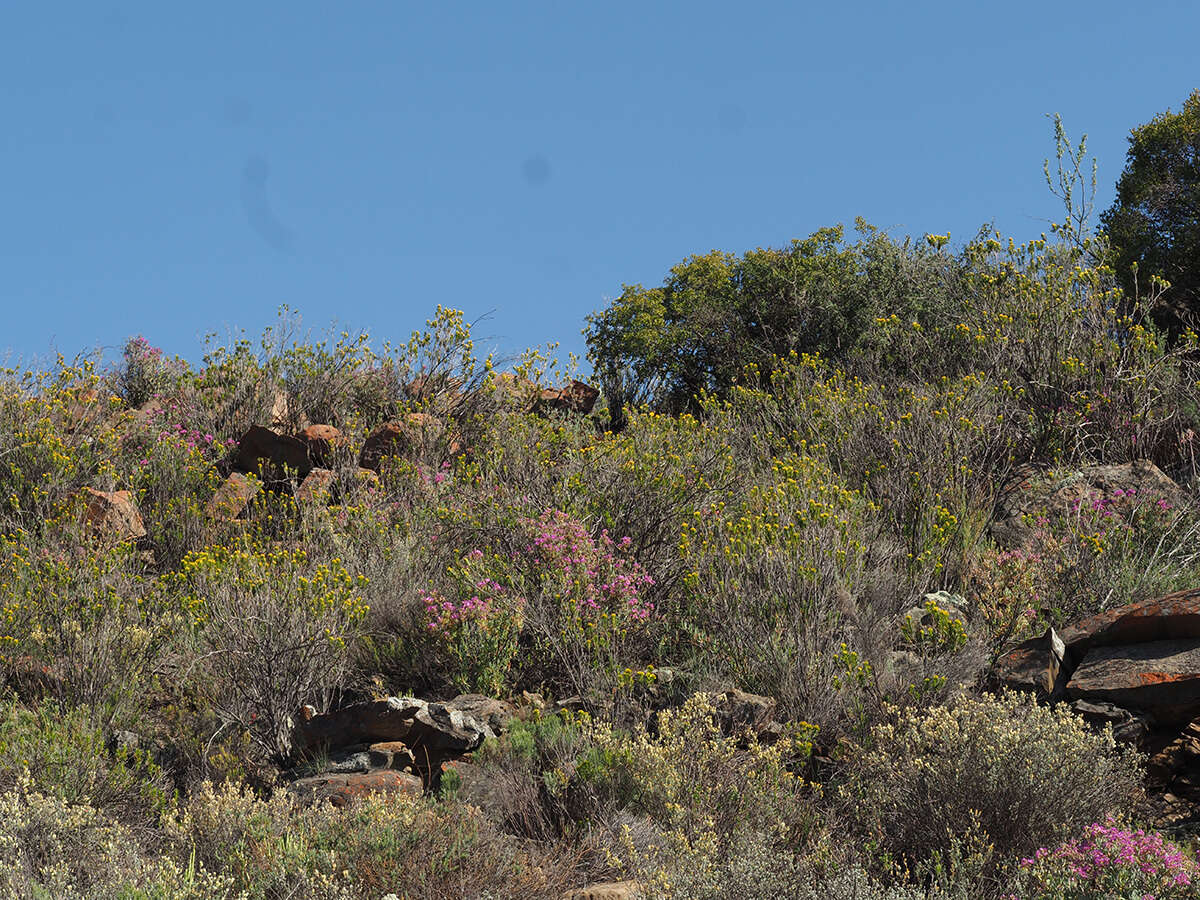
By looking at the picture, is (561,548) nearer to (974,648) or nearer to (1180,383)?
(974,648)

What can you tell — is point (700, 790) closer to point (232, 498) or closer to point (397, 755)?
point (397, 755)

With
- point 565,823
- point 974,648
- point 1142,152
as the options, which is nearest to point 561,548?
point 565,823

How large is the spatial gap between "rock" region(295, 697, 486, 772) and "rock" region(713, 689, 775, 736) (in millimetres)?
1483

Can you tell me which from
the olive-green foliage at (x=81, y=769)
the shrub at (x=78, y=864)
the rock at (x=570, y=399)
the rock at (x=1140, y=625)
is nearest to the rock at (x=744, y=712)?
the rock at (x=1140, y=625)

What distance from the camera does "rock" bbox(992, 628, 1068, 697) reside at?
710 centimetres

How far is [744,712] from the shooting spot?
274 inches

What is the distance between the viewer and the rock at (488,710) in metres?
7.15

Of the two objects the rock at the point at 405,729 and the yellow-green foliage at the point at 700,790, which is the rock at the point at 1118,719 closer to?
the yellow-green foliage at the point at 700,790

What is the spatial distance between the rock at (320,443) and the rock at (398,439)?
322mm

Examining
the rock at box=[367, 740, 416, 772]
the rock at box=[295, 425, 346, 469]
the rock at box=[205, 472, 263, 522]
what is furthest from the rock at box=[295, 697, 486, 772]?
the rock at box=[295, 425, 346, 469]

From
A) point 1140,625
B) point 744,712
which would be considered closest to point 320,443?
point 744,712

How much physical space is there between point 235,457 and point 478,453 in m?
3.23

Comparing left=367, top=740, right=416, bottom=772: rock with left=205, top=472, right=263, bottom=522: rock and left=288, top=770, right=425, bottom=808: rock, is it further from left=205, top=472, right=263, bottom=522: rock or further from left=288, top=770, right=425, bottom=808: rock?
left=205, top=472, right=263, bottom=522: rock

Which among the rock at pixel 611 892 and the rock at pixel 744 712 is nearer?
the rock at pixel 611 892
